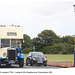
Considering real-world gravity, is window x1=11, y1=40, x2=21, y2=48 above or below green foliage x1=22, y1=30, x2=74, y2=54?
below

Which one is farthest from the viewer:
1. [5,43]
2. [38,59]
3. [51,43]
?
[51,43]

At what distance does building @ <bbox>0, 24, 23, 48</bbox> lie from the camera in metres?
19.9

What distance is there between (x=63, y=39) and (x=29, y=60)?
50.5 metres

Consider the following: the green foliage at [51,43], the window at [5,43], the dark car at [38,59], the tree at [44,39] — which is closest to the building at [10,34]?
the window at [5,43]

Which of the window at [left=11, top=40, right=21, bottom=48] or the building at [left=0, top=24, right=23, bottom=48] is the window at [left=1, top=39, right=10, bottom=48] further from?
the window at [left=11, top=40, right=21, bottom=48]

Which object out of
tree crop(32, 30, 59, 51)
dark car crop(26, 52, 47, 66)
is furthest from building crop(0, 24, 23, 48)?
tree crop(32, 30, 59, 51)

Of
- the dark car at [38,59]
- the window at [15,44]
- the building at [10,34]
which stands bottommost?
the dark car at [38,59]

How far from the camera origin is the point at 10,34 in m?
20.2

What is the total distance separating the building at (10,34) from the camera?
1992 centimetres

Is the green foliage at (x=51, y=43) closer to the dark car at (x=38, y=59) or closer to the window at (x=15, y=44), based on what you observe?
the dark car at (x=38, y=59)

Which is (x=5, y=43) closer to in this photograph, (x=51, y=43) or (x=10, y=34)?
(x=10, y=34)

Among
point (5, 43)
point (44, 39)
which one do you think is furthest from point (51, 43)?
point (5, 43)
